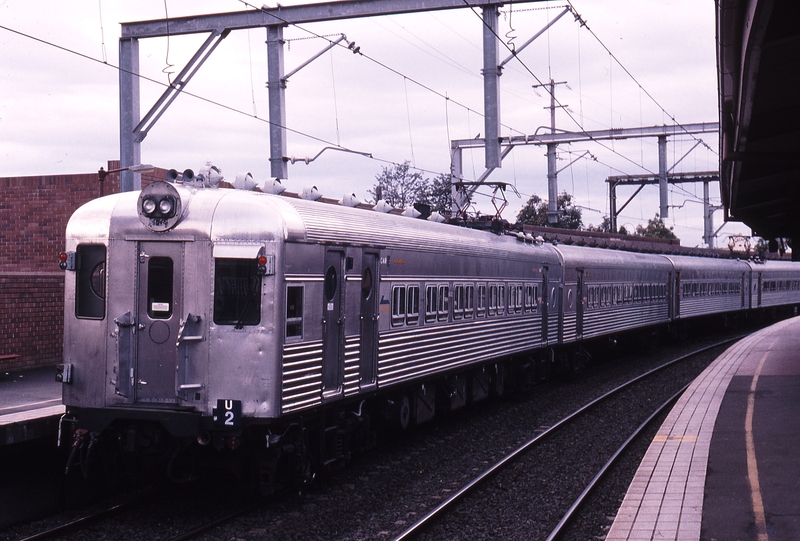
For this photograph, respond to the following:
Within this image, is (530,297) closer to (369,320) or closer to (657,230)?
(369,320)

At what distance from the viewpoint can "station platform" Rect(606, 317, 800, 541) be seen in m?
8.12

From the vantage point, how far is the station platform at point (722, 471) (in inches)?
320

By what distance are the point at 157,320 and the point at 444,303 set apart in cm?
528

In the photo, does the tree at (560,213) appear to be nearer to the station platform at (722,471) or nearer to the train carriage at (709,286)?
the train carriage at (709,286)

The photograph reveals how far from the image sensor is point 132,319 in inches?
354

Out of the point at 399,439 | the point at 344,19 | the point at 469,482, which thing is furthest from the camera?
the point at 344,19

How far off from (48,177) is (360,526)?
11.5 meters

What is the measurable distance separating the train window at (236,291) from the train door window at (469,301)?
5854mm

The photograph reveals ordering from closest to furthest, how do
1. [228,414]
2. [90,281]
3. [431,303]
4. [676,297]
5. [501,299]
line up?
[228,414], [90,281], [431,303], [501,299], [676,297]

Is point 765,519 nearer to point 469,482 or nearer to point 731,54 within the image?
point 469,482

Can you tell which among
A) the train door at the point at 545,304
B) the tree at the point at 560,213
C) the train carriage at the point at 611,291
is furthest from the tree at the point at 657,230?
the train door at the point at 545,304

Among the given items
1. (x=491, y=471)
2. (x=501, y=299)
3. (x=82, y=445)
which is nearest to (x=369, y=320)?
(x=491, y=471)

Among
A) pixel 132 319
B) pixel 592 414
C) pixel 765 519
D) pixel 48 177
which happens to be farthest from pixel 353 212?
pixel 48 177

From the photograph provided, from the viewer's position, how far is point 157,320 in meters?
8.96
